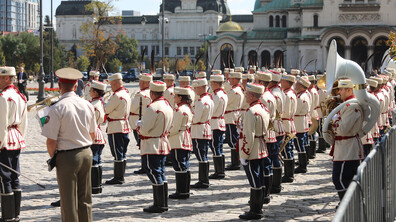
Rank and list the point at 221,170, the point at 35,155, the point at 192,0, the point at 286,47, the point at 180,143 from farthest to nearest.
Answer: the point at 192,0 < the point at 286,47 < the point at 35,155 < the point at 221,170 < the point at 180,143

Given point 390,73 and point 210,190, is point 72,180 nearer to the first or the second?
point 210,190

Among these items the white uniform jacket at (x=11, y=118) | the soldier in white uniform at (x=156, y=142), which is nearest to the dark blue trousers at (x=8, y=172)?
the white uniform jacket at (x=11, y=118)

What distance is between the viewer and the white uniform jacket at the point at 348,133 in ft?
28.8

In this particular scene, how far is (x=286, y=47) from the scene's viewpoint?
3270 inches

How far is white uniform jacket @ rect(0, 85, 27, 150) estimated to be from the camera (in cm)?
894

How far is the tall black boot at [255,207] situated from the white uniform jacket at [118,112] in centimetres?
365

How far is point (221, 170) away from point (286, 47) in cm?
7102

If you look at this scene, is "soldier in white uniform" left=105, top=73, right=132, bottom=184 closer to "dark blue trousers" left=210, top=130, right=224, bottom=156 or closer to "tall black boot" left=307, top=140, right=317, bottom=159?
"dark blue trousers" left=210, top=130, right=224, bottom=156

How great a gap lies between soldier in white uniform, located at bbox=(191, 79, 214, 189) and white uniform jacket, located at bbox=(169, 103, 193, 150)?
3.47 ft

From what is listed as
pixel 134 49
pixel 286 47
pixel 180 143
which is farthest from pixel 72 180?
pixel 134 49

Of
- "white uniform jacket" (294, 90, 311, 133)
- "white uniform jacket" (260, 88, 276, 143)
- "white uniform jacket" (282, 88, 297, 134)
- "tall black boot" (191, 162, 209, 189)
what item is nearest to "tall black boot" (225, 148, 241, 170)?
"white uniform jacket" (294, 90, 311, 133)

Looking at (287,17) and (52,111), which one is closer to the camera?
(52,111)

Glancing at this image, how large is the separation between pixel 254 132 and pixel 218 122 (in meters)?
4.12

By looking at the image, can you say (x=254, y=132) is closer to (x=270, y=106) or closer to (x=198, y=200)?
(x=270, y=106)
